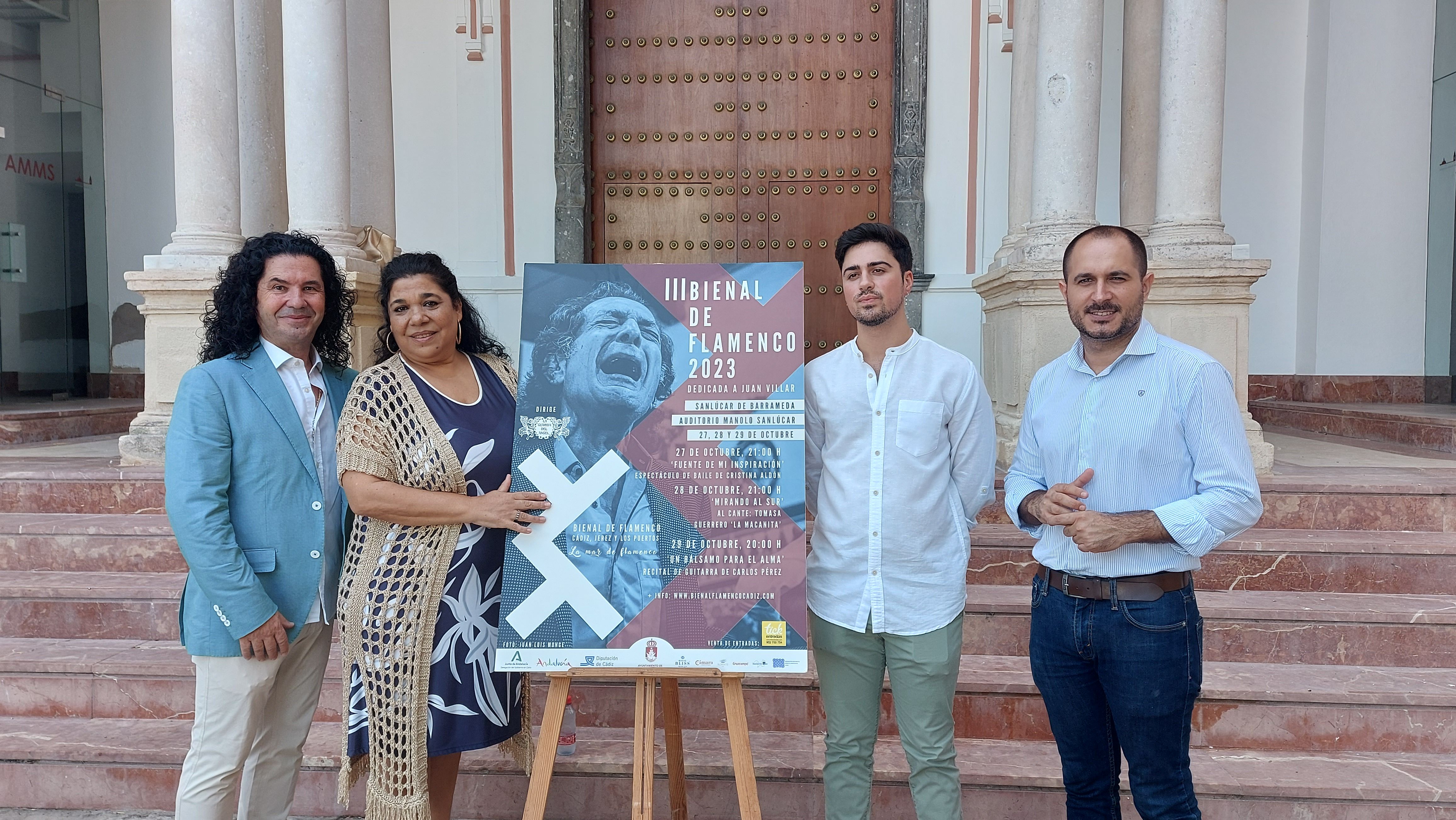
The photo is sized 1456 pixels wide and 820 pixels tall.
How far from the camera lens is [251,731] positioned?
2.09m

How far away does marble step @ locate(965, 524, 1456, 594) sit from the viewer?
3.57 metres

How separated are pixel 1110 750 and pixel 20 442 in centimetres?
694

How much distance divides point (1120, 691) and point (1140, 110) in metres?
4.91

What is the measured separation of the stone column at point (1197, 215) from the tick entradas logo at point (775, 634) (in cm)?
340

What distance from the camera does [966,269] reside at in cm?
639

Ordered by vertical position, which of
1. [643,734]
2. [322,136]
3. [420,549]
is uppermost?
[322,136]

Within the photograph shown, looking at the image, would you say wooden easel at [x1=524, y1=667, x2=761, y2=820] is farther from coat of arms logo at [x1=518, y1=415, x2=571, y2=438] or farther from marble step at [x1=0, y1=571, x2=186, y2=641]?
marble step at [x1=0, y1=571, x2=186, y2=641]

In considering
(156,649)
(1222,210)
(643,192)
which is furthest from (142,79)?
(1222,210)

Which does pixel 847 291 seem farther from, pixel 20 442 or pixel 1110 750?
pixel 20 442

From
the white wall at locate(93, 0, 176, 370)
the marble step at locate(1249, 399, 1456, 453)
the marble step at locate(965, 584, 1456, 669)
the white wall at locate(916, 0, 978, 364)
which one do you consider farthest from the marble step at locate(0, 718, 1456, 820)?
the white wall at locate(93, 0, 176, 370)

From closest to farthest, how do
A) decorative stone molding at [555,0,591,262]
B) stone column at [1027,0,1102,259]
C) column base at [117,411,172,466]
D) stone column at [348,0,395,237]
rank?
1. column base at [117,411,172,466]
2. stone column at [1027,0,1102,259]
3. stone column at [348,0,395,237]
4. decorative stone molding at [555,0,591,262]

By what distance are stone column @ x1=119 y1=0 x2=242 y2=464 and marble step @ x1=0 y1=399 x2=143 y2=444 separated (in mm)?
2020

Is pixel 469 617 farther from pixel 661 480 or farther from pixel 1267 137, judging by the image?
pixel 1267 137

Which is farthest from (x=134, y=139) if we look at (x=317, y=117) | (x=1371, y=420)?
(x=1371, y=420)
